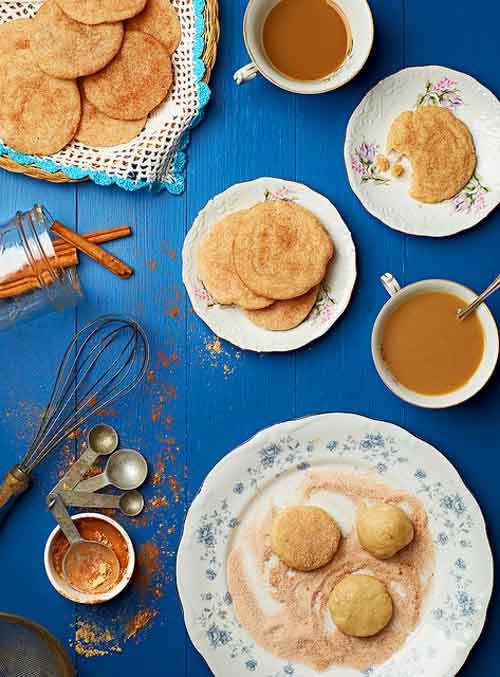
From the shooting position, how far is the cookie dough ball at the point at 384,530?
1.37 metres

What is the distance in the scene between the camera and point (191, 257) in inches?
56.6

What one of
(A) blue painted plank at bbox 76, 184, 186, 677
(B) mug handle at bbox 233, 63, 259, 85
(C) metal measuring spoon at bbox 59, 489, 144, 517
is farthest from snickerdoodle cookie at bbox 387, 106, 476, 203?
(C) metal measuring spoon at bbox 59, 489, 144, 517

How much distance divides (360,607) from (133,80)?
1.01 m

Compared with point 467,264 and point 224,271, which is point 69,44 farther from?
point 467,264

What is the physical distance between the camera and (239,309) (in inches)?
56.6

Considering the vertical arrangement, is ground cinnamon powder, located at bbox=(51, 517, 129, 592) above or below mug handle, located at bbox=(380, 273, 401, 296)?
below

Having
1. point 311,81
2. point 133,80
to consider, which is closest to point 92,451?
point 133,80

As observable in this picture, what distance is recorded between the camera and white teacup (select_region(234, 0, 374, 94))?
1370 mm

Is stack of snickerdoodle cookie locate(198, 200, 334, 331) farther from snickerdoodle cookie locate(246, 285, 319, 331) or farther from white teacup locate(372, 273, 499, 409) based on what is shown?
white teacup locate(372, 273, 499, 409)

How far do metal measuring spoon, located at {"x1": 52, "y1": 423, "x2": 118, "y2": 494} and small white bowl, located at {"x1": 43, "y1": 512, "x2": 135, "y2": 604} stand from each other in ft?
0.20

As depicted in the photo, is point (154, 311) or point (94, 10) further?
point (154, 311)

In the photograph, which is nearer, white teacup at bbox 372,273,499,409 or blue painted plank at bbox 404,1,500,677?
white teacup at bbox 372,273,499,409

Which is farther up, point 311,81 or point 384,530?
point 311,81

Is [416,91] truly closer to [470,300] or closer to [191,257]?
[470,300]
